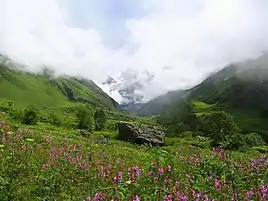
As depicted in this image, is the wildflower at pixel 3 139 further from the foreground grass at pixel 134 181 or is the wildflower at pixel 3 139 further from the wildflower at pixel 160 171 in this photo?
the wildflower at pixel 160 171

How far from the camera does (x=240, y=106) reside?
199 metres

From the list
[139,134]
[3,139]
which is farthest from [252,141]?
[3,139]

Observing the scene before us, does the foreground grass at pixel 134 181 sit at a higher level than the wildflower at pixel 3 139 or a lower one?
lower

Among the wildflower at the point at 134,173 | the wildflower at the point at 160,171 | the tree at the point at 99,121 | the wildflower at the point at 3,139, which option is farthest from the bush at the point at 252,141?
the wildflower at the point at 160,171

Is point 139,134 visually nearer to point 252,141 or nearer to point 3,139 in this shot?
point 252,141

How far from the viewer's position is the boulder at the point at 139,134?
45.0 meters

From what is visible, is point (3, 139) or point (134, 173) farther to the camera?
point (3, 139)

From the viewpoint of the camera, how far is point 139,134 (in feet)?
151

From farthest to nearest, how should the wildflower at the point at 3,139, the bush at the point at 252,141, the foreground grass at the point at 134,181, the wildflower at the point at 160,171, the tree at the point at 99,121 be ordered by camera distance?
the tree at the point at 99,121
the bush at the point at 252,141
the wildflower at the point at 3,139
the wildflower at the point at 160,171
the foreground grass at the point at 134,181

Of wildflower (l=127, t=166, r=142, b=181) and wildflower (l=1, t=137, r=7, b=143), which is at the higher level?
wildflower (l=1, t=137, r=7, b=143)

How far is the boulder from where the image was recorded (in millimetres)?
45031

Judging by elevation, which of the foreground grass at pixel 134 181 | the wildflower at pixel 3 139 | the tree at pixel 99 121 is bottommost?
the foreground grass at pixel 134 181

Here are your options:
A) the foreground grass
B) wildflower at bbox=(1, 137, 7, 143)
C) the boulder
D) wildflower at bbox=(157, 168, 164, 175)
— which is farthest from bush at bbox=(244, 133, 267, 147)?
wildflower at bbox=(157, 168, 164, 175)

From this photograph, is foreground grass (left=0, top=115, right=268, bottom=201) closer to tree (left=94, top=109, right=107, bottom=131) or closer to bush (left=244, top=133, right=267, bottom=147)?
bush (left=244, top=133, right=267, bottom=147)
